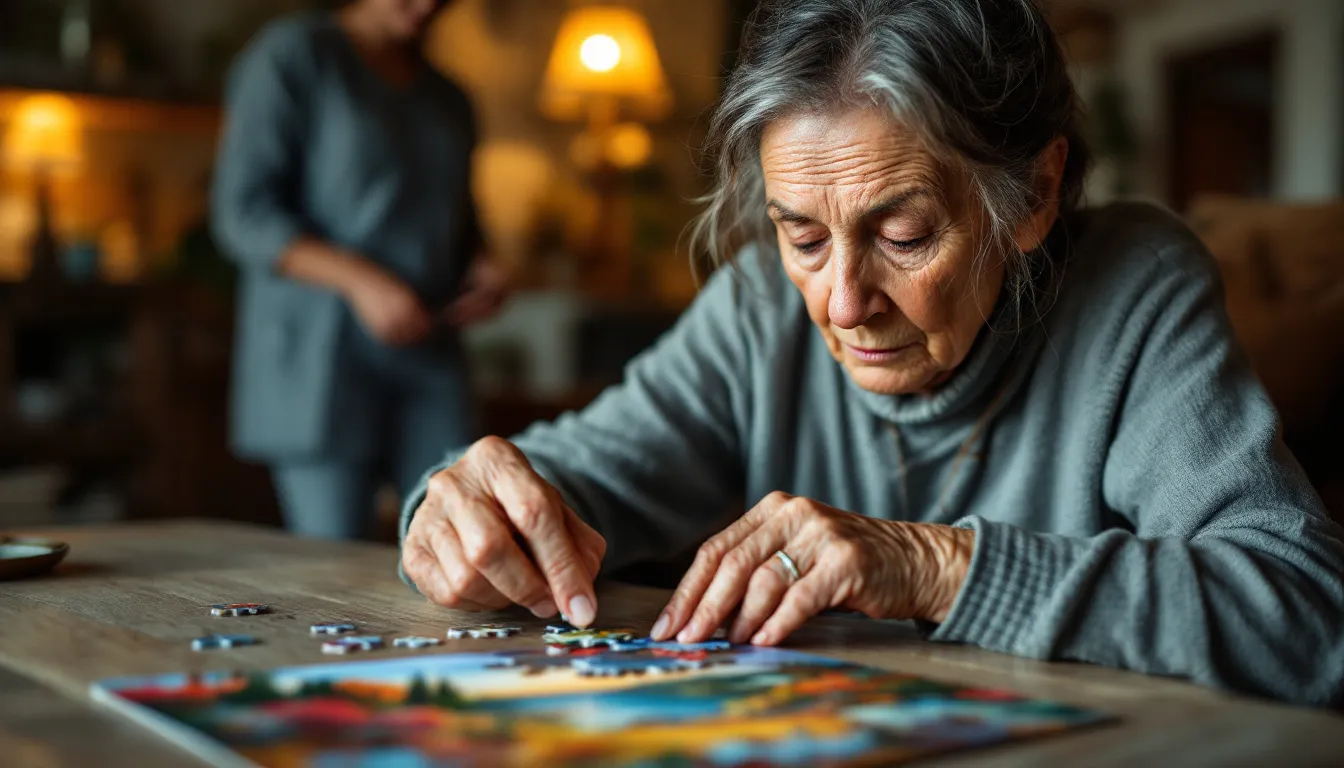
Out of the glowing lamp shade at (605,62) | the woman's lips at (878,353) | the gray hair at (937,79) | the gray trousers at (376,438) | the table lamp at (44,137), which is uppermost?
the glowing lamp shade at (605,62)

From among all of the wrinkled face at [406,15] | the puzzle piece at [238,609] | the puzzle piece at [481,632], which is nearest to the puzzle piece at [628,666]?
the puzzle piece at [481,632]

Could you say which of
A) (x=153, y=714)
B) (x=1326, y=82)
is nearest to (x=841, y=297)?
(x=153, y=714)

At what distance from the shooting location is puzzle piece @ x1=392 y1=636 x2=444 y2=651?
2.86 feet

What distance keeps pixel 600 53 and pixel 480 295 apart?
3.08 metres

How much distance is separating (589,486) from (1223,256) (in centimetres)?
99

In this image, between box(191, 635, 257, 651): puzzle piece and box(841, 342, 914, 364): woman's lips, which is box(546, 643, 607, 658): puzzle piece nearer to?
Result: box(191, 635, 257, 651): puzzle piece

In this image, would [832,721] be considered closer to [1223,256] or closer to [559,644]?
[559,644]

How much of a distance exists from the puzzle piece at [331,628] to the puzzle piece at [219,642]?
0.05 meters

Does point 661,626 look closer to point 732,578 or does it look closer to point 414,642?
point 732,578

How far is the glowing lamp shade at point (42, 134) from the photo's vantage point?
5.31 m

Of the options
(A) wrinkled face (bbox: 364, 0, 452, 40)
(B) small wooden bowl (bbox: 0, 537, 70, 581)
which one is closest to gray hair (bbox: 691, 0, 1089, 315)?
(B) small wooden bowl (bbox: 0, 537, 70, 581)

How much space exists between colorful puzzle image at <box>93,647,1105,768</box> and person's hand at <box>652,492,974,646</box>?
0.08 metres

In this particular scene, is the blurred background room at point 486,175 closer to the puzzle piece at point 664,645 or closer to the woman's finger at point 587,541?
the woman's finger at point 587,541

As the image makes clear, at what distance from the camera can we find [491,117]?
634 centimetres
